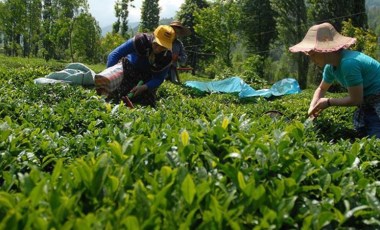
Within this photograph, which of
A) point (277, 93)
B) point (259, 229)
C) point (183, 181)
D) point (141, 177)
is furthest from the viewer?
point (277, 93)

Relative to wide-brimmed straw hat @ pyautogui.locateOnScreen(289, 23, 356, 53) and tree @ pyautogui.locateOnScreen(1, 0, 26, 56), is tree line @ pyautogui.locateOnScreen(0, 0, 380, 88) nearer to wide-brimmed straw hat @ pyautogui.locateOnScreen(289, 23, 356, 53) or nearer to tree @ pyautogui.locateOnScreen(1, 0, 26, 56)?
tree @ pyautogui.locateOnScreen(1, 0, 26, 56)

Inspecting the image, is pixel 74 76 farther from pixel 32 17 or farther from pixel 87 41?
pixel 87 41

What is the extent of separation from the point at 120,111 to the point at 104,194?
7.28ft

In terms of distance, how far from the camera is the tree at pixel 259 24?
40.0 metres

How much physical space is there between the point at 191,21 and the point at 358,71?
→ 38.3 meters

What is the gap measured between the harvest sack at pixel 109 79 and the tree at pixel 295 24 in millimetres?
27058

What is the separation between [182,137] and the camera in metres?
2.06

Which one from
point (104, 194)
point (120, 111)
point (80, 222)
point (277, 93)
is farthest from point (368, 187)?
point (277, 93)

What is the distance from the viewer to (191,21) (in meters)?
40.9

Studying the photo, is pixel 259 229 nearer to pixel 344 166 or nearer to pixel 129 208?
pixel 129 208

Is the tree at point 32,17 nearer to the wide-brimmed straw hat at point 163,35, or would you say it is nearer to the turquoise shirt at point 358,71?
the wide-brimmed straw hat at point 163,35

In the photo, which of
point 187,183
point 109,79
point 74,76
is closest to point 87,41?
point 74,76

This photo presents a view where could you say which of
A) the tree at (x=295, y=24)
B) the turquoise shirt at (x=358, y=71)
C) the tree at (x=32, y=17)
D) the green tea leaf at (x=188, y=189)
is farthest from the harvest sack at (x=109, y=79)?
the tree at (x=32, y=17)

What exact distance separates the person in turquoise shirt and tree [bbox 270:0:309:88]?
27.1m
